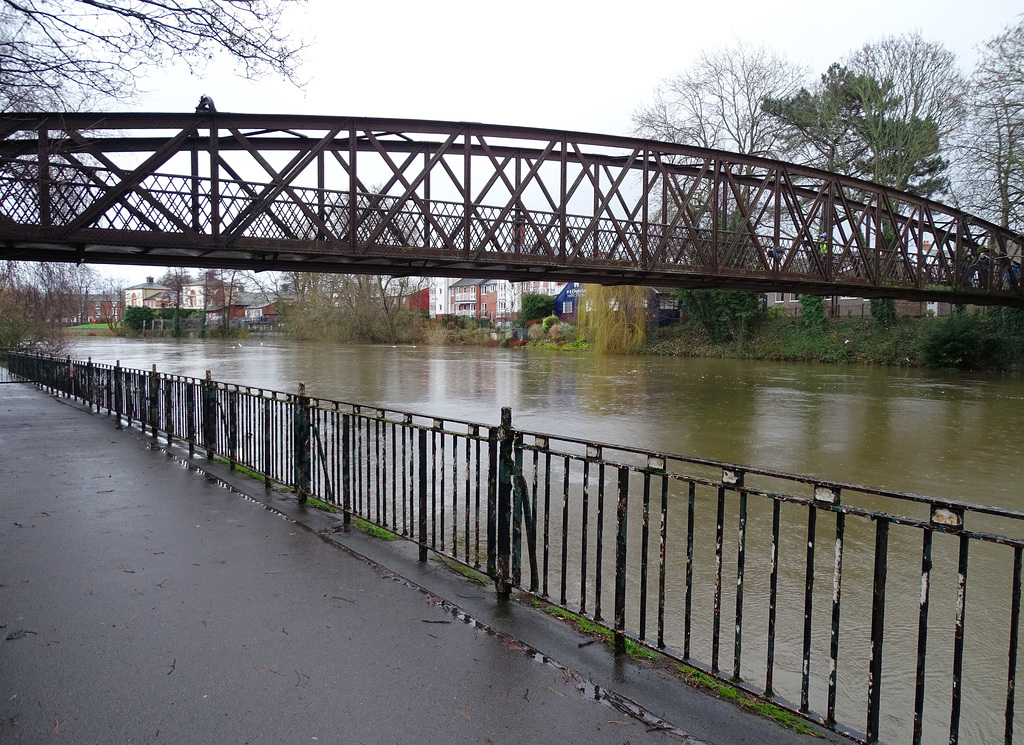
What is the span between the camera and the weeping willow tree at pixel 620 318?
49.8m

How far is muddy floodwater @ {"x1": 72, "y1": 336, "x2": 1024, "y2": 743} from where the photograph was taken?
522 centimetres

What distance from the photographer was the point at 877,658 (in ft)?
9.39

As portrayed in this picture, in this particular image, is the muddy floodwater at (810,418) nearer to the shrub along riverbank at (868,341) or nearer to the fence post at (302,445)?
the shrub along riverbank at (868,341)

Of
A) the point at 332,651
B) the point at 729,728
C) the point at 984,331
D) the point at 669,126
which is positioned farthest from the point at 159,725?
the point at 669,126

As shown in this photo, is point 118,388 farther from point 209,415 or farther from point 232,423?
point 232,423

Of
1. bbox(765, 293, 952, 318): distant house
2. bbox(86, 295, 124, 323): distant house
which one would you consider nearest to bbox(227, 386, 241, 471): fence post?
bbox(765, 293, 952, 318): distant house

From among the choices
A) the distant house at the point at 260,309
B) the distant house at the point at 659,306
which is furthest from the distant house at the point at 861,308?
the distant house at the point at 260,309

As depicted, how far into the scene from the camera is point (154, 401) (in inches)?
449

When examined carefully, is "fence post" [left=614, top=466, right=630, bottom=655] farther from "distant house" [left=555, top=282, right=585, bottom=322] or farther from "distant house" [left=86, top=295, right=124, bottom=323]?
"distant house" [left=86, top=295, right=124, bottom=323]

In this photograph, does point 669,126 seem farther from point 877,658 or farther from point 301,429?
point 877,658

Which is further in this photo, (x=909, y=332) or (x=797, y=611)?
(x=909, y=332)

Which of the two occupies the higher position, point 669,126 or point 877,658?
point 669,126

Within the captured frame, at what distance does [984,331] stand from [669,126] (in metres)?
20.5

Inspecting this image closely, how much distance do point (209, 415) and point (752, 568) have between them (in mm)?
7206
